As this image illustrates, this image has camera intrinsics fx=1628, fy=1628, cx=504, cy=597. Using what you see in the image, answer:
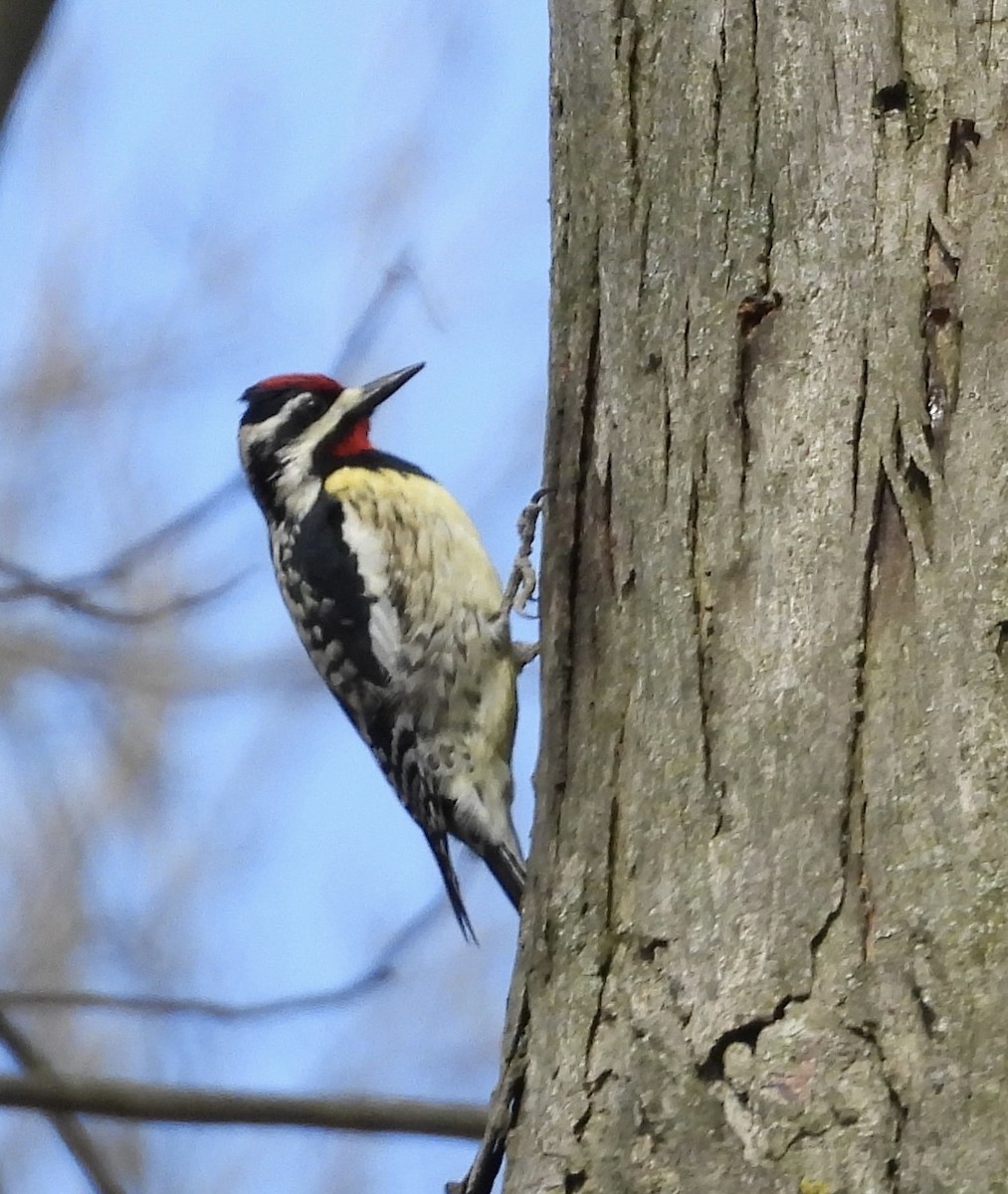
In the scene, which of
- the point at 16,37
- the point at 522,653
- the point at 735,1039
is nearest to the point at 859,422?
the point at 735,1039

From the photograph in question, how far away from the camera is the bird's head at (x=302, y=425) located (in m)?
3.66

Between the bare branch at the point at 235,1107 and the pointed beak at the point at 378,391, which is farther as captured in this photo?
the pointed beak at the point at 378,391

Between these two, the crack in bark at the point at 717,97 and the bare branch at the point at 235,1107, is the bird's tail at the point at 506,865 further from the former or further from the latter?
the crack in bark at the point at 717,97

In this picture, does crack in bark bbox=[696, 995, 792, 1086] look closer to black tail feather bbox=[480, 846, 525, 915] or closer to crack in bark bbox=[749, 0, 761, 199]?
crack in bark bbox=[749, 0, 761, 199]

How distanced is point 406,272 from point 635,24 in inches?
47.1

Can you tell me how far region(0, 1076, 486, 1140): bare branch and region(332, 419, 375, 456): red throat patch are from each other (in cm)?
197

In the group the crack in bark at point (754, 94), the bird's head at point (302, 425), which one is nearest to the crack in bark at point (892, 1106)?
the crack in bark at point (754, 94)

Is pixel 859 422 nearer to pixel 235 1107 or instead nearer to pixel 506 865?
pixel 235 1107

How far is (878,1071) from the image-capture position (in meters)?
1.37

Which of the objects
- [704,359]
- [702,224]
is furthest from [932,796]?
[702,224]

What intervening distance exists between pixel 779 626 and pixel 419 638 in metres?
1.95

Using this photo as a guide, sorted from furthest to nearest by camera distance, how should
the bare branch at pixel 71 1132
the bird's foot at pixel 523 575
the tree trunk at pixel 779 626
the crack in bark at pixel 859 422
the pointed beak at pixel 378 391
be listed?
the pointed beak at pixel 378 391, the bird's foot at pixel 523 575, the bare branch at pixel 71 1132, the crack in bark at pixel 859 422, the tree trunk at pixel 779 626

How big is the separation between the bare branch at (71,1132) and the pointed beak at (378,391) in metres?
1.90

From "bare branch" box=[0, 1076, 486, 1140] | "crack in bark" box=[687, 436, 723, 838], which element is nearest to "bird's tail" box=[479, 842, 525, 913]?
"bare branch" box=[0, 1076, 486, 1140]
